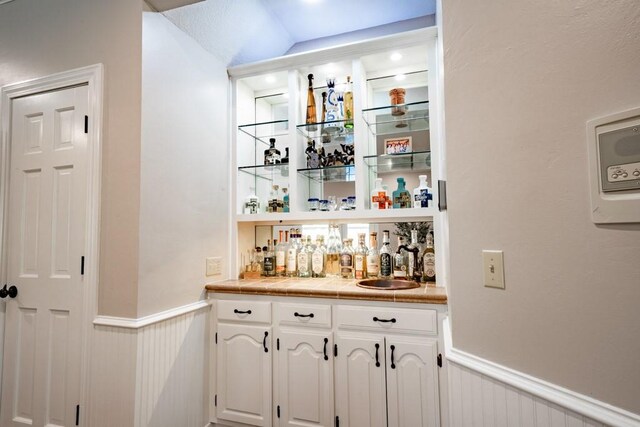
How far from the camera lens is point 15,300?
194 cm

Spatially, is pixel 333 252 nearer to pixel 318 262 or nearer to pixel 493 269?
pixel 318 262

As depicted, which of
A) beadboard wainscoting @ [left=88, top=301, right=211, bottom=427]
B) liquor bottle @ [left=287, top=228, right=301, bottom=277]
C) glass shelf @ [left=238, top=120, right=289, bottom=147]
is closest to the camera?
beadboard wainscoting @ [left=88, top=301, right=211, bottom=427]

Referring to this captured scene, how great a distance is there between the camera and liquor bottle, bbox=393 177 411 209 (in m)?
2.29

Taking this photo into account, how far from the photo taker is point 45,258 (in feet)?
6.15

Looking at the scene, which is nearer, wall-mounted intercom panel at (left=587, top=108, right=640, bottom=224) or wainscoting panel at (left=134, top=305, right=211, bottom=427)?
wall-mounted intercom panel at (left=587, top=108, right=640, bottom=224)

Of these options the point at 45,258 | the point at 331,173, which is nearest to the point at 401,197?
the point at 331,173

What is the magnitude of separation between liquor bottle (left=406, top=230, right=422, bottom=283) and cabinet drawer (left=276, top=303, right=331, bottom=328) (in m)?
0.65

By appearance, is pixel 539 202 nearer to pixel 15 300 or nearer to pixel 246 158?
pixel 246 158

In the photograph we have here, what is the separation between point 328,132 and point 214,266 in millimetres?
1257

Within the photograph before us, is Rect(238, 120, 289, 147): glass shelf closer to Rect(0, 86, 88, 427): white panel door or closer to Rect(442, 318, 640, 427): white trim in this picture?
Rect(0, 86, 88, 427): white panel door

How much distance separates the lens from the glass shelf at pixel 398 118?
2.28 m

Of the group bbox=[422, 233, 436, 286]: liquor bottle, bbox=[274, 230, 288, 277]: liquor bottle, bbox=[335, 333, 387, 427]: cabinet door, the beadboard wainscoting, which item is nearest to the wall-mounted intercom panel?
bbox=[335, 333, 387, 427]: cabinet door

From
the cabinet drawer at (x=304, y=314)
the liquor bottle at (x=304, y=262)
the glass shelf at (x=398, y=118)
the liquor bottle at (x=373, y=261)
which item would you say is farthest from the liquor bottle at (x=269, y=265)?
the glass shelf at (x=398, y=118)

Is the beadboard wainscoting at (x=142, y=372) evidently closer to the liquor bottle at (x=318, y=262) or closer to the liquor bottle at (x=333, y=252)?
the liquor bottle at (x=318, y=262)
